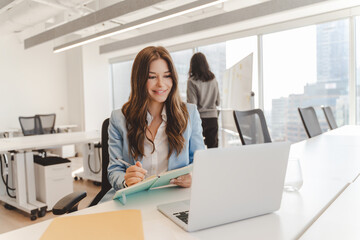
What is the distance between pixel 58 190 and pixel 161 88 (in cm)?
242

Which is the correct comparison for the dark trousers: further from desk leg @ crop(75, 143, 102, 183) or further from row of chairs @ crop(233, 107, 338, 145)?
desk leg @ crop(75, 143, 102, 183)

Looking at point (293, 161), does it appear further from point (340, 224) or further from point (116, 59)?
point (116, 59)

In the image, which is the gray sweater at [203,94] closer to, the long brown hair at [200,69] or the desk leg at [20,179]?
the long brown hair at [200,69]

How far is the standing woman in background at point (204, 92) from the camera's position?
365 cm

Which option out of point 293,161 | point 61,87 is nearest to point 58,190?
point 293,161

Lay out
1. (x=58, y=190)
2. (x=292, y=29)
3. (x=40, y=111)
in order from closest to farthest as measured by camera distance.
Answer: (x=58, y=190) < (x=292, y=29) < (x=40, y=111)

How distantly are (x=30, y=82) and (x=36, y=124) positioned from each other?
2258 mm

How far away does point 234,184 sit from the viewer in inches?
30.5

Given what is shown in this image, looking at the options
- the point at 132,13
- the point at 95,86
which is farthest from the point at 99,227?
the point at 95,86

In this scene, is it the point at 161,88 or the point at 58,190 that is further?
the point at 58,190

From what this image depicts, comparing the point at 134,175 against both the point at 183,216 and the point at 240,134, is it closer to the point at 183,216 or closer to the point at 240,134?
the point at 183,216

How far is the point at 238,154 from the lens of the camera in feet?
2.46

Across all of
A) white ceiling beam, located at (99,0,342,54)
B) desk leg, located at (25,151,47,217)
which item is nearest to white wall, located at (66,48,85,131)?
white ceiling beam, located at (99,0,342,54)

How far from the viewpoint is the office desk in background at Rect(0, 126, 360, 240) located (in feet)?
2.48
